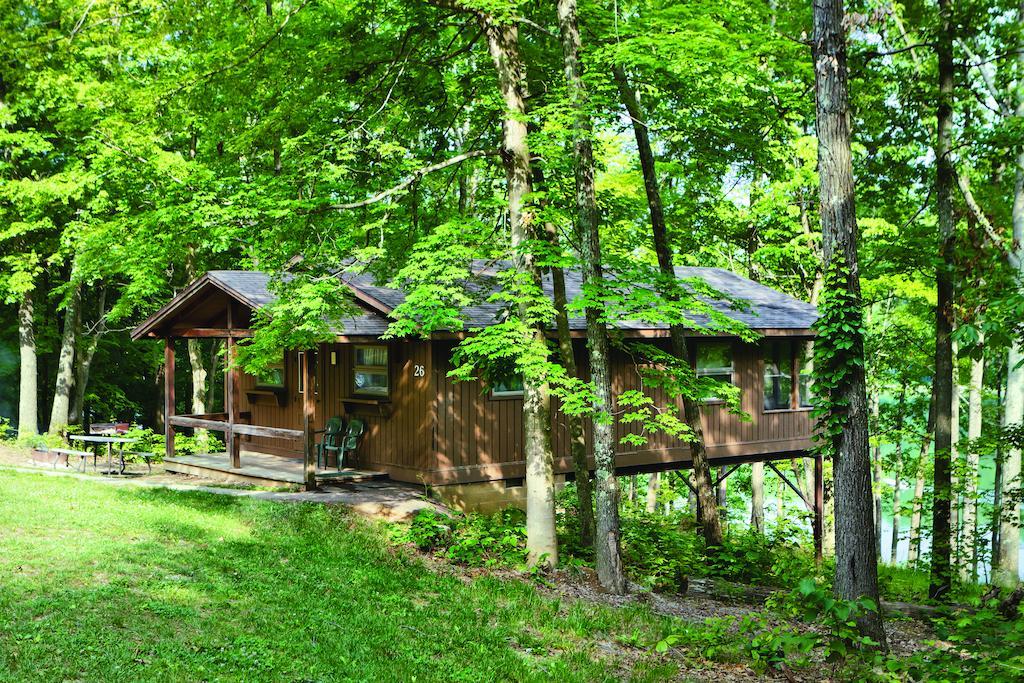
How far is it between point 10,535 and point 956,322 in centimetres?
1338

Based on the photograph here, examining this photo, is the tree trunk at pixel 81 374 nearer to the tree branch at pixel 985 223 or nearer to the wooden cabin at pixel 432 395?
the wooden cabin at pixel 432 395

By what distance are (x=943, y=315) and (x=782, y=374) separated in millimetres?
6812

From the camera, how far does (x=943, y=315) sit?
44.8 ft

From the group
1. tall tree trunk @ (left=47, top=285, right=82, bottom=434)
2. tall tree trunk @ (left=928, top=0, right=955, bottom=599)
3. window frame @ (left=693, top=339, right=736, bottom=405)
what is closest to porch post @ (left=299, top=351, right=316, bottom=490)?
window frame @ (left=693, top=339, right=736, bottom=405)

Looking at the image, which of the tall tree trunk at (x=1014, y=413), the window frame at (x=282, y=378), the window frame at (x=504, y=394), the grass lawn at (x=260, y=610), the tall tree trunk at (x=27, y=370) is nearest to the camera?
the grass lawn at (x=260, y=610)

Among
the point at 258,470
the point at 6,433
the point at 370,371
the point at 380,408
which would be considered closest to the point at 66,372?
the point at 6,433

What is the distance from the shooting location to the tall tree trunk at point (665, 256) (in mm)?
14086

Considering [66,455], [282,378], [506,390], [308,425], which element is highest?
[282,378]

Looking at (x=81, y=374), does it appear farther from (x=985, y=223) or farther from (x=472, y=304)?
(x=985, y=223)

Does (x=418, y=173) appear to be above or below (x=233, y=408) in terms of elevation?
above

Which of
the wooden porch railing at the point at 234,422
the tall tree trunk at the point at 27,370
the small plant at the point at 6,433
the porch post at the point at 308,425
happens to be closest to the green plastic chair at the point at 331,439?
the wooden porch railing at the point at 234,422

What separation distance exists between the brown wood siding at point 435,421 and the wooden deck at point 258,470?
19.1 inches

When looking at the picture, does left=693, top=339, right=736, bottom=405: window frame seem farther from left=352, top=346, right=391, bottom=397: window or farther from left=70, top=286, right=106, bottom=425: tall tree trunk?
left=70, top=286, right=106, bottom=425: tall tree trunk

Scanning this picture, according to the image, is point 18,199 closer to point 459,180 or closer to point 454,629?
point 459,180
